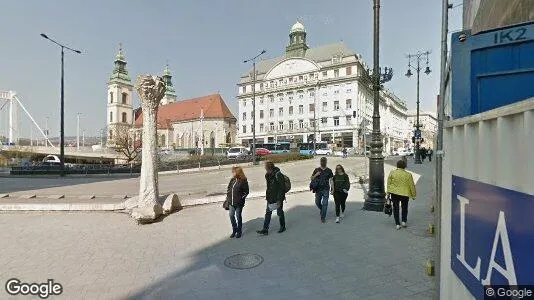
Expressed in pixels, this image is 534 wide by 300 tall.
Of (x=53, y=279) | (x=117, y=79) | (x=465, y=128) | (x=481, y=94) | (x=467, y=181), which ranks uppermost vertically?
(x=117, y=79)

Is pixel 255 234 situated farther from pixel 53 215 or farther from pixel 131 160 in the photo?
pixel 131 160

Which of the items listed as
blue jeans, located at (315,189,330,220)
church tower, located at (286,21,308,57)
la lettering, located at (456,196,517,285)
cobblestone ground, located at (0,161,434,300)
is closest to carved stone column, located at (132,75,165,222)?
cobblestone ground, located at (0,161,434,300)

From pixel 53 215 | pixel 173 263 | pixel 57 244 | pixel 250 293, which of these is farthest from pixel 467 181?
pixel 53 215

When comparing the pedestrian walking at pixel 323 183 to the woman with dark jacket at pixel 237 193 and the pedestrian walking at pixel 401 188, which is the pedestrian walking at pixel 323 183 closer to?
the pedestrian walking at pixel 401 188

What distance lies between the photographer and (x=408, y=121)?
115m

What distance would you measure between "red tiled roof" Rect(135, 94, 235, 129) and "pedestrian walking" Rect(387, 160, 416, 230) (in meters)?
75.1

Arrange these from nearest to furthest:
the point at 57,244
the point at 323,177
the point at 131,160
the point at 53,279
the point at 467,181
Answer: the point at 467,181 < the point at 53,279 < the point at 57,244 < the point at 323,177 < the point at 131,160

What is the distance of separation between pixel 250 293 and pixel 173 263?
199 cm

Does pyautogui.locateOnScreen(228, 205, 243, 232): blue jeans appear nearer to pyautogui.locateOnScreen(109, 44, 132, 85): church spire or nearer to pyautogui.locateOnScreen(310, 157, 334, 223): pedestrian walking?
pyautogui.locateOnScreen(310, 157, 334, 223): pedestrian walking

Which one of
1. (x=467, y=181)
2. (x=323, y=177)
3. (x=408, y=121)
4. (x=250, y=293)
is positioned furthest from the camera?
(x=408, y=121)

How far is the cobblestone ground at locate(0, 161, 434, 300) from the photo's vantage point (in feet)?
14.9

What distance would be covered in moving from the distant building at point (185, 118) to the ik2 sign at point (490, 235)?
75400 mm

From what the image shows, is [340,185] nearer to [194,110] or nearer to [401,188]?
[401,188]

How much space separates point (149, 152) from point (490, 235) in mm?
8464
